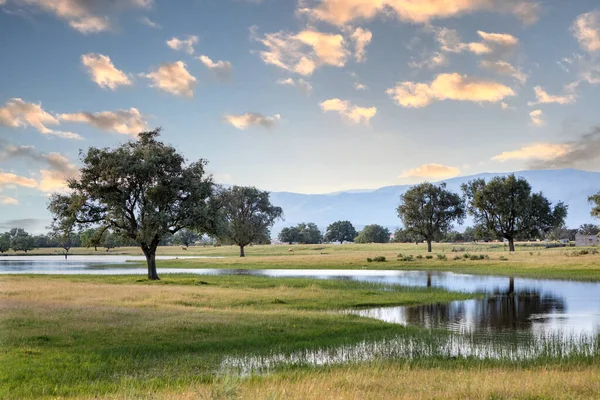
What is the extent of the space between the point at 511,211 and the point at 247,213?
2238 inches

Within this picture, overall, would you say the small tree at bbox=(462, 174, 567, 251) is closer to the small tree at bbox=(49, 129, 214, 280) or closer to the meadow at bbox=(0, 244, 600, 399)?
the small tree at bbox=(49, 129, 214, 280)

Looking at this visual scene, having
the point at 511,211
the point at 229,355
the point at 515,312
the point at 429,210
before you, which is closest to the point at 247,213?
the point at 429,210

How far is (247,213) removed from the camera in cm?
11606

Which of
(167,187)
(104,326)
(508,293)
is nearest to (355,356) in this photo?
(104,326)

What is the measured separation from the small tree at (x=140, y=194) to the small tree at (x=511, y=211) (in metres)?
69.7

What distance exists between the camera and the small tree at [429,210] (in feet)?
373

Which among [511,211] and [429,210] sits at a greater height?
[429,210]

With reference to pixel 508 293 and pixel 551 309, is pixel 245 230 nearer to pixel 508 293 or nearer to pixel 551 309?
pixel 508 293

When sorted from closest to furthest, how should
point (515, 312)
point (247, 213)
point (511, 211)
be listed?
point (515, 312) < point (511, 211) < point (247, 213)

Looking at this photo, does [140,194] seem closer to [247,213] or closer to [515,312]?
[515,312]

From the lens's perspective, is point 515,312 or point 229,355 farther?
point 515,312


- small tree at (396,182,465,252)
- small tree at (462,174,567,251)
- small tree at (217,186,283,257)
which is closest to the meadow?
small tree at (217,186,283,257)

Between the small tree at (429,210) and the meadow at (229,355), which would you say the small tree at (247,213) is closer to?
the small tree at (429,210)

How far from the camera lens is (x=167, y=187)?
5538cm
